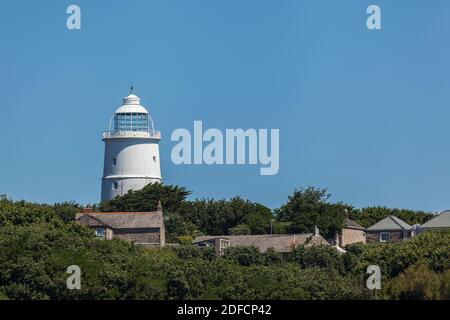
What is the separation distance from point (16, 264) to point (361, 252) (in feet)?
79.0

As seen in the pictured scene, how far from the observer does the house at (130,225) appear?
324 ft

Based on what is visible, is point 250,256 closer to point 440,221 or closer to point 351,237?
point 351,237

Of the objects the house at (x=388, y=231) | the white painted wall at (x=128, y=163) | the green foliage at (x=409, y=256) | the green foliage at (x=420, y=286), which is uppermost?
the white painted wall at (x=128, y=163)

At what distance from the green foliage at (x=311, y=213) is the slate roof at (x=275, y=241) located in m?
5.33

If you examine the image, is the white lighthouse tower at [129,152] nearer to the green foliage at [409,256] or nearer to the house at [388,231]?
the house at [388,231]

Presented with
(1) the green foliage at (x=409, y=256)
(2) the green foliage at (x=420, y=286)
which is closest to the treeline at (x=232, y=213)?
(1) the green foliage at (x=409, y=256)

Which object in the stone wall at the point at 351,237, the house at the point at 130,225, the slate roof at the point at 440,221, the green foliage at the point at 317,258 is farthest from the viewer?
the slate roof at the point at 440,221

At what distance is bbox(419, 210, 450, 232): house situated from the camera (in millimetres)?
110175

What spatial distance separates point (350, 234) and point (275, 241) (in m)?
11.6

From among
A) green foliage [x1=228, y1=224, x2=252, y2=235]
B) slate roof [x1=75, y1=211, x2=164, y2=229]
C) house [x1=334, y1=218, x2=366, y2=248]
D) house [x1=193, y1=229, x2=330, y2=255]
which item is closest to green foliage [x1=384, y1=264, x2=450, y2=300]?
house [x1=193, y1=229, x2=330, y2=255]

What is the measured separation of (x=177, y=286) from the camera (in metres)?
75.4

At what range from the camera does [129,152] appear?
374 ft

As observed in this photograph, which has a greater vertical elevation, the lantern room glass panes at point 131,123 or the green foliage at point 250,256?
the lantern room glass panes at point 131,123

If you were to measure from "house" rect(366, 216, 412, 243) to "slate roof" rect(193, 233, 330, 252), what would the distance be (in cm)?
1237
